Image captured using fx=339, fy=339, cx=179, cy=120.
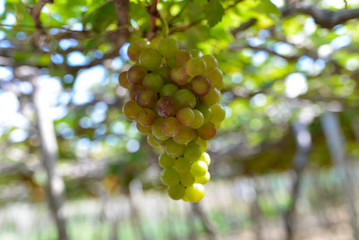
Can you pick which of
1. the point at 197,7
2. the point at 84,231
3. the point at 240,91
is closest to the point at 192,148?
the point at 197,7

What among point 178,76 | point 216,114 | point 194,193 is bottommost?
point 194,193

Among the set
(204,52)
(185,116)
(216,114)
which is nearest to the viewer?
(185,116)

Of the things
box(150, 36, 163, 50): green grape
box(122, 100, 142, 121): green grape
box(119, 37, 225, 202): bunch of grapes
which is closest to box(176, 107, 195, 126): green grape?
box(119, 37, 225, 202): bunch of grapes

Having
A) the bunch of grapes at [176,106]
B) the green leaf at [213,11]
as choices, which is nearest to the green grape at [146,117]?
the bunch of grapes at [176,106]

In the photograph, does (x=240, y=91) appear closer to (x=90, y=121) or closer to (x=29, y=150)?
(x=90, y=121)

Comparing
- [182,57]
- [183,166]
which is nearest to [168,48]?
[182,57]

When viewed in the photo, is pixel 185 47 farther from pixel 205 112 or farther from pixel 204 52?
pixel 205 112

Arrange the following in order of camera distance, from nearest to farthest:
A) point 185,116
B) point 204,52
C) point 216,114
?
point 185,116, point 216,114, point 204,52
